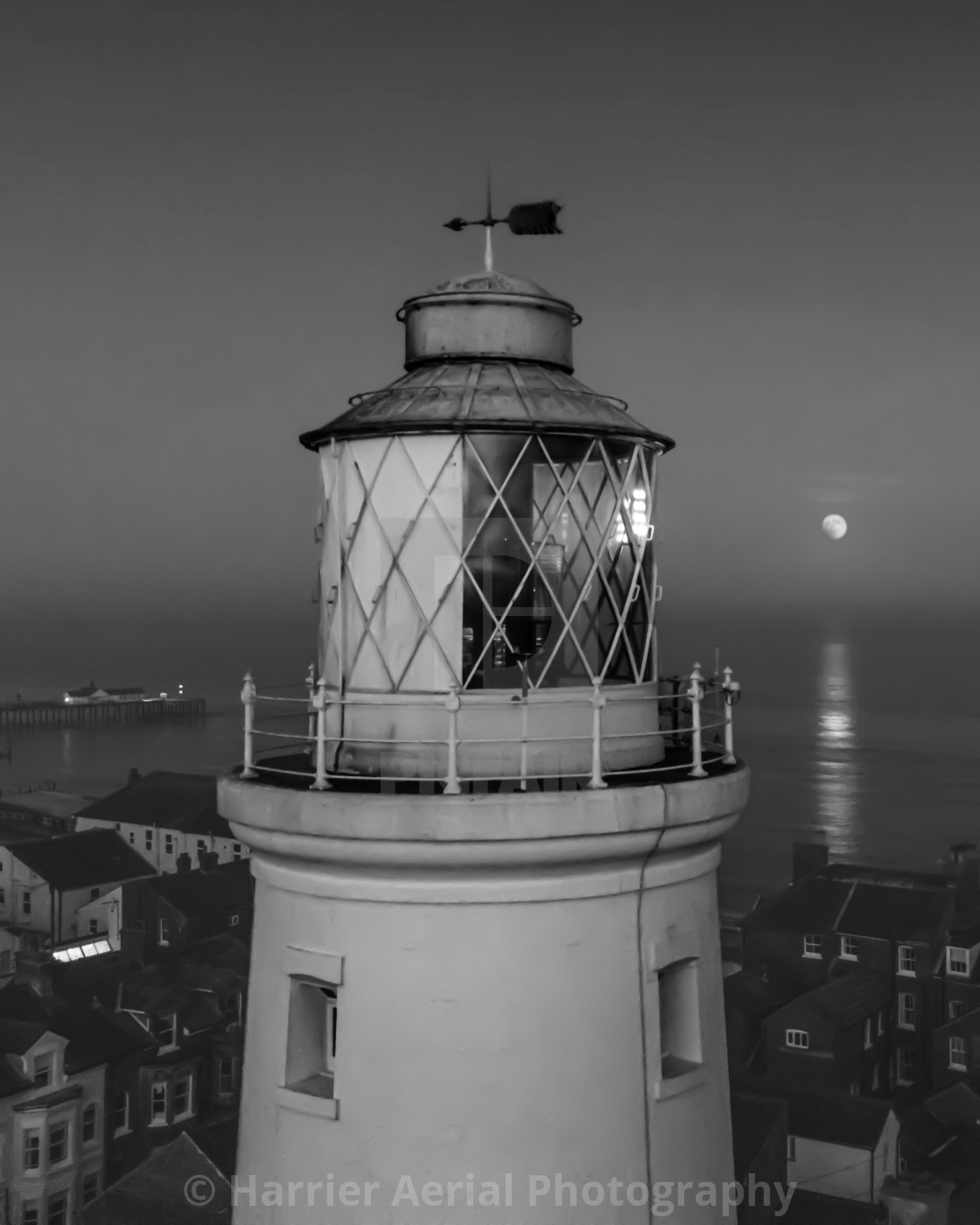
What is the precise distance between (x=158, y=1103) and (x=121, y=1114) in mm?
631

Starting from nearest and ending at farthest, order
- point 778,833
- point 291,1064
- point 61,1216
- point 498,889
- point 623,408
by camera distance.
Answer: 1. point 498,889
2. point 291,1064
3. point 623,408
4. point 61,1216
5. point 778,833

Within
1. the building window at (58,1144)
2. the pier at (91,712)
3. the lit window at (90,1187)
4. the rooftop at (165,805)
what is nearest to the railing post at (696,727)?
the building window at (58,1144)

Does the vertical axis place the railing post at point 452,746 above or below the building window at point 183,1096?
above

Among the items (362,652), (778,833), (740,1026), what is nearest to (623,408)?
(362,652)

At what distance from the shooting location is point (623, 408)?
16.5 feet

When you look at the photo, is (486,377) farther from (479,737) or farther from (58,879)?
(58,879)

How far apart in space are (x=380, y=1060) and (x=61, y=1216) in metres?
20.2

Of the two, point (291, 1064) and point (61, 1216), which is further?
point (61, 1216)

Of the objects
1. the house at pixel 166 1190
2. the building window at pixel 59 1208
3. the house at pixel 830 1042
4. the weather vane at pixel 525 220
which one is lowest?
the building window at pixel 59 1208

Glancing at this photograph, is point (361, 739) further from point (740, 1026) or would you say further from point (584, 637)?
point (740, 1026)

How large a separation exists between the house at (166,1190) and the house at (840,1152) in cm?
854

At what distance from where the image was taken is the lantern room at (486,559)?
450 cm

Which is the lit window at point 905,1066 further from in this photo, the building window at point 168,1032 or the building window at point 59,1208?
the building window at point 59,1208

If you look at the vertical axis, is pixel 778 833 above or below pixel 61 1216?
above
